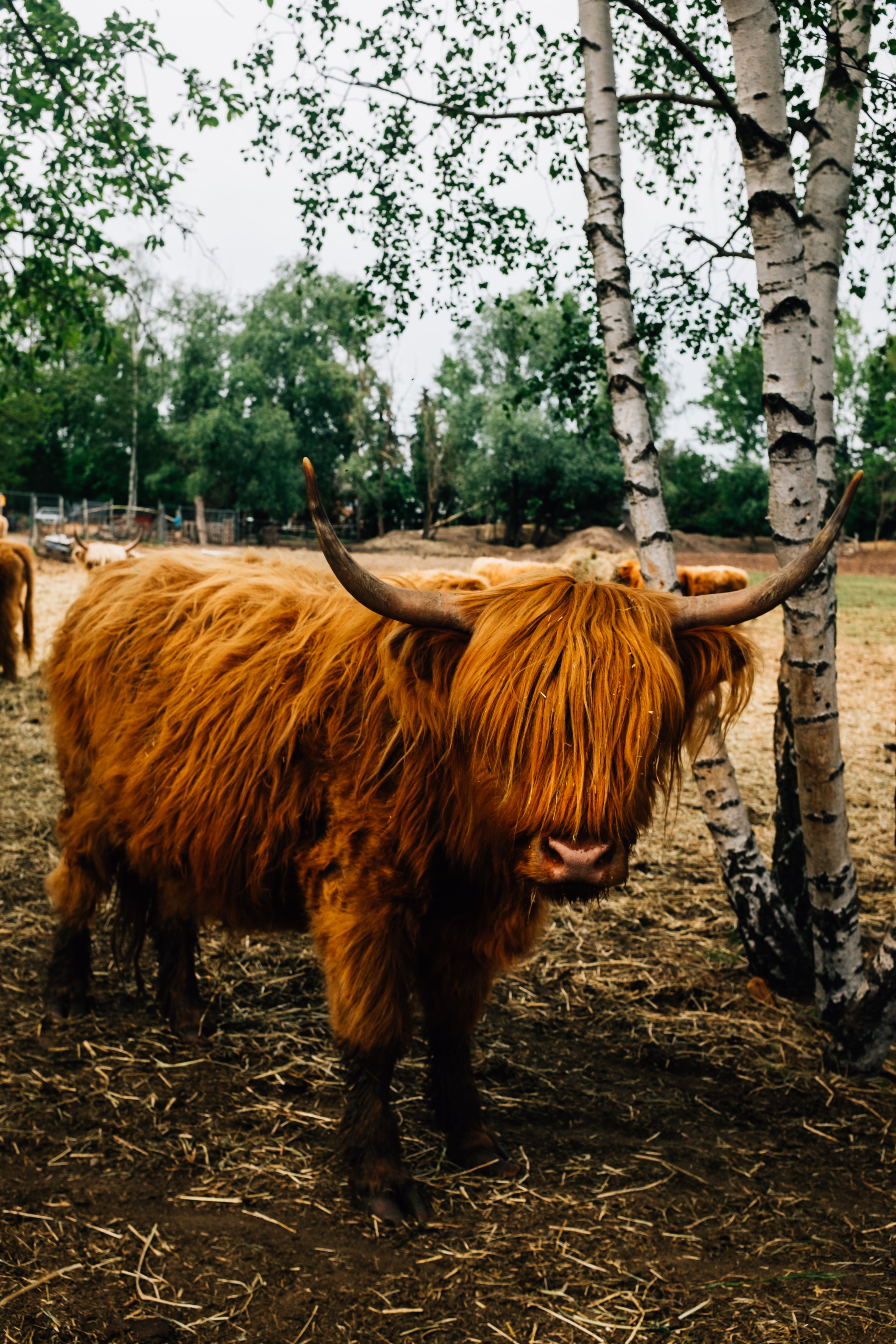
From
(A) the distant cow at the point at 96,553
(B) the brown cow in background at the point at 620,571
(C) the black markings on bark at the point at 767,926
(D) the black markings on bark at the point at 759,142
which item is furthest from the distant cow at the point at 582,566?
(D) the black markings on bark at the point at 759,142

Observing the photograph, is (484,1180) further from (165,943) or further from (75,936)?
(75,936)

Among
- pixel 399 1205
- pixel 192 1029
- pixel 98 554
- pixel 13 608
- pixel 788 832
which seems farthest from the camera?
pixel 98 554

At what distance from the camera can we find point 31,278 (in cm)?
645

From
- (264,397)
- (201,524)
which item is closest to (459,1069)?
(201,524)

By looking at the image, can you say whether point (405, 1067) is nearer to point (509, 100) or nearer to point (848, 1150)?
point (848, 1150)

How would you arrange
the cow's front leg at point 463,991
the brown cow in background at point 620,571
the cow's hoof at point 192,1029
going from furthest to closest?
the brown cow in background at point 620,571
the cow's hoof at point 192,1029
the cow's front leg at point 463,991

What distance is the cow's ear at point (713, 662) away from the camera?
241cm

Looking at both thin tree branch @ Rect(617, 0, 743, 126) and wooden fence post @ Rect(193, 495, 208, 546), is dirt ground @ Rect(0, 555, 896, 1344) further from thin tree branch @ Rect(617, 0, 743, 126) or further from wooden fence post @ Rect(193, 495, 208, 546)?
wooden fence post @ Rect(193, 495, 208, 546)

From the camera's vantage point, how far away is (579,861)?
200cm

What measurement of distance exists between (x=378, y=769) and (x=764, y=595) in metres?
1.09

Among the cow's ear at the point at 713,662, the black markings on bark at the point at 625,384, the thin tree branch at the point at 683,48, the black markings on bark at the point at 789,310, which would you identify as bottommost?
the cow's ear at the point at 713,662

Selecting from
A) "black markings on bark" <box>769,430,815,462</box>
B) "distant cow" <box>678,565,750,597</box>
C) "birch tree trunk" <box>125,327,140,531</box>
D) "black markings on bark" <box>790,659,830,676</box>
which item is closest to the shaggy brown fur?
"black markings on bark" <box>790,659,830,676</box>

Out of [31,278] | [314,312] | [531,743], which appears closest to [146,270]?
[314,312]

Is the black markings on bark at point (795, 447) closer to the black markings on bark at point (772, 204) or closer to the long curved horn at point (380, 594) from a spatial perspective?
the black markings on bark at point (772, 204)
